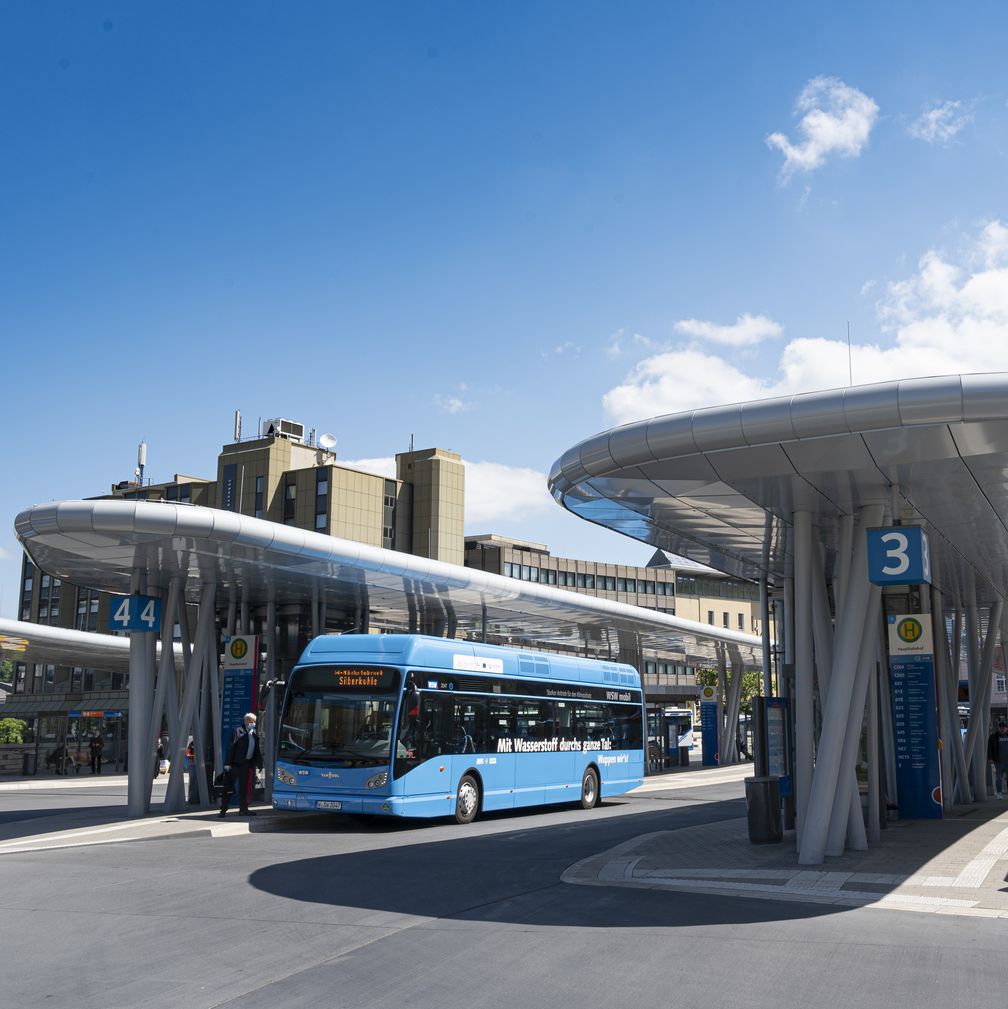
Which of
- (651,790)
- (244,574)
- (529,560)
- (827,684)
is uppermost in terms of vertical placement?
(529,560)

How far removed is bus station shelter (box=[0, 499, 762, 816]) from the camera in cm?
1788

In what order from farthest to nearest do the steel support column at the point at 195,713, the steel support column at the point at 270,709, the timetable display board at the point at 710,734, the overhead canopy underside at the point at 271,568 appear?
1. the timetable display board at the point at 710,734
2. the steel support column at the point at 270,709
3. the steel support column at the point at 195,713
4. the overhead canopy underside at the point at 271,568

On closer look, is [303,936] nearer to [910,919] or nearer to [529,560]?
[910,919]

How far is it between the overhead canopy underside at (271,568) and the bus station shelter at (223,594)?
0.03 m

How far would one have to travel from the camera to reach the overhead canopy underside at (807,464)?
10914 mm

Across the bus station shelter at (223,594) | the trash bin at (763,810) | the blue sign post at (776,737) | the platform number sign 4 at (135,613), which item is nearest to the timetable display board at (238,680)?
the bus station shelter at (223,594)

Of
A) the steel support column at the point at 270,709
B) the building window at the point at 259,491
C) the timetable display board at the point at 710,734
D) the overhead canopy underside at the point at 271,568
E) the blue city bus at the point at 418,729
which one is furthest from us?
the building window at the point at 259,491

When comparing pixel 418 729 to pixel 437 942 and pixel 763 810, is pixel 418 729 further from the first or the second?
pixel 437 942

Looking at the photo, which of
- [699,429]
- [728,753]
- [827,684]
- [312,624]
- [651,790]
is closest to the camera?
Answer: [699,429]

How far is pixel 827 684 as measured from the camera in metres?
14.9

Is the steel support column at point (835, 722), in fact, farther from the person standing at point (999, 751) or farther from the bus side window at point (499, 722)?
the person standing at point (999, 751)

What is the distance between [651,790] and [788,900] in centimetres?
1940

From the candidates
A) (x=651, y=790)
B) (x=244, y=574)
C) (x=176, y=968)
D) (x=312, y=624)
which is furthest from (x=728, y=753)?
(x=176, y=968)

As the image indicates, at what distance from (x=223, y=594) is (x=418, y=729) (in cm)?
830
